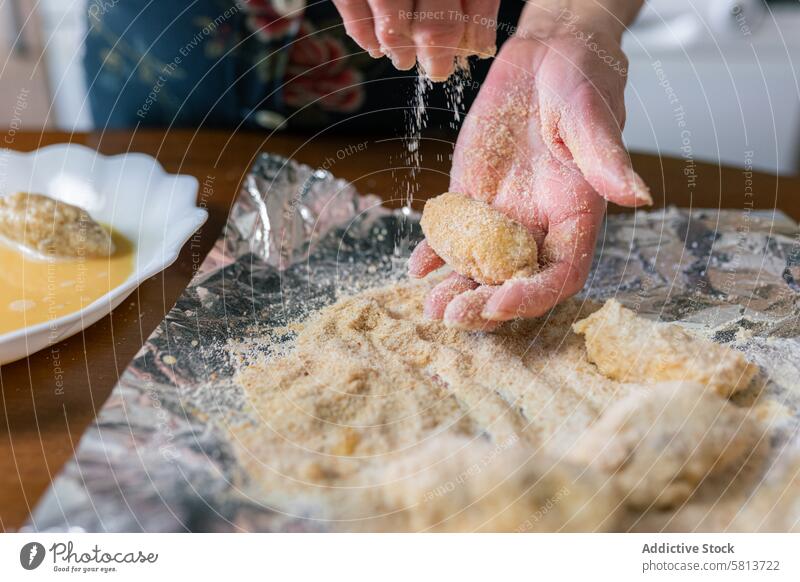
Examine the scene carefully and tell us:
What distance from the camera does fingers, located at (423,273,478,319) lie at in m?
0.61

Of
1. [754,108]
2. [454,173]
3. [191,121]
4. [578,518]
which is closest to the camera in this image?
[578,518]

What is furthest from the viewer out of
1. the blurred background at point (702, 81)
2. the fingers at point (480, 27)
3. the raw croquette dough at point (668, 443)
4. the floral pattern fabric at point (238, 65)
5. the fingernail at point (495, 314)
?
the blurred background at point (702, 81)

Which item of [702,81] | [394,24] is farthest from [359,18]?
[702,81]

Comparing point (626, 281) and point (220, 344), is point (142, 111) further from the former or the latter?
point (626, 281)

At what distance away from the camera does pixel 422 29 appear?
0.61 metres

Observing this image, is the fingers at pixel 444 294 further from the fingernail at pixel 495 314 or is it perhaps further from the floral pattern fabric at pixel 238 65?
the floral pattern fabric at pixel 238 65

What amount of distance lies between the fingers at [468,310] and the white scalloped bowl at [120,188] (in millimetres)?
292

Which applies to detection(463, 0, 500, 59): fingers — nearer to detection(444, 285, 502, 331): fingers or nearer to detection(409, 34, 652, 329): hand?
detection(409, 34, 652, 329): hand

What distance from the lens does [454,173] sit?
704 mm

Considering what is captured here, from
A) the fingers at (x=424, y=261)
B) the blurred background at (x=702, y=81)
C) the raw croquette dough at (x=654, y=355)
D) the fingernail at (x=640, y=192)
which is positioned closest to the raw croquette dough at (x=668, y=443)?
the raw croquette dough at (x=654, y=355)

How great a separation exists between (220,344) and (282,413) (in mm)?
119

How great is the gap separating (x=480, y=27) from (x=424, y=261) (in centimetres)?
23

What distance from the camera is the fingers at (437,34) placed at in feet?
2.00
